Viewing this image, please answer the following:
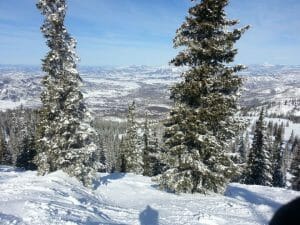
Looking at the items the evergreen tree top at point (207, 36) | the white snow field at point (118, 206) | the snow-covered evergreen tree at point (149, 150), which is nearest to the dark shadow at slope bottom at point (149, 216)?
the white snow field at point (118, 206)

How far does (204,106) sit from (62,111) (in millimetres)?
8488

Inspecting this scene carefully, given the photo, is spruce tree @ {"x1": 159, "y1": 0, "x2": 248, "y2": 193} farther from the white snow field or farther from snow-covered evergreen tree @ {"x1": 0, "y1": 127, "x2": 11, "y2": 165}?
snow-covered evergreen tree @ {"x1": 0, "y1": 127, "x2": 11, "y2": 165}

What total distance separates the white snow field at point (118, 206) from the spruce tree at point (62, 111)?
1.26 meters

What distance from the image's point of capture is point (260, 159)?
4028cm

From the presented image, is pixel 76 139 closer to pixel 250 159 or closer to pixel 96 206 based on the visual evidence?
pixel 96 206

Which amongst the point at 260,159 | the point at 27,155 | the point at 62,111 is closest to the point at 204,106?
the point at 62,111

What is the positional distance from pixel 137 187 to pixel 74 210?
9.34m

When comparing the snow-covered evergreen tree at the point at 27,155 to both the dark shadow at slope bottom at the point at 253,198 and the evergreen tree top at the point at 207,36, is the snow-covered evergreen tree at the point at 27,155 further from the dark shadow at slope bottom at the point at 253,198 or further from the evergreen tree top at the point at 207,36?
the evergreen tree top at the point at 207,36

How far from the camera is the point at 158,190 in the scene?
2008 centimetres

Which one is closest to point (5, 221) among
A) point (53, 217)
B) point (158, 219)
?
point (53, 217)

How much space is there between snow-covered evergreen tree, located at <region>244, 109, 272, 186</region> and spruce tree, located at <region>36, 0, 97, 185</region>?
24.5 metres

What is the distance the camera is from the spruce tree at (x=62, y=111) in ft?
67.4

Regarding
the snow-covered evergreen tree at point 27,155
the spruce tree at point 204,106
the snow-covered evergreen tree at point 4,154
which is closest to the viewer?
the spruce tree at point 204,106

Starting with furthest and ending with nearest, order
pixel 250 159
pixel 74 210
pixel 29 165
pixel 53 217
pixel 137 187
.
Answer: pixel 29 165, pixel 250 159, pixel 137 187, pixel 74 210, pixel 53 217
